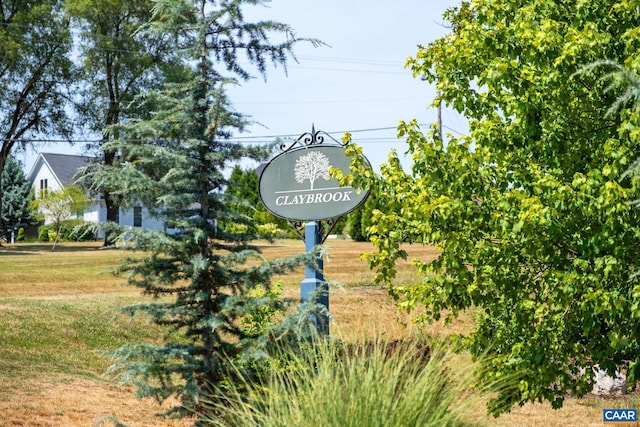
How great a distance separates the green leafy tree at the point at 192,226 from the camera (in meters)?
7.00

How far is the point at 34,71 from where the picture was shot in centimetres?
3944

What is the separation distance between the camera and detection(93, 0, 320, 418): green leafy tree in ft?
23.0

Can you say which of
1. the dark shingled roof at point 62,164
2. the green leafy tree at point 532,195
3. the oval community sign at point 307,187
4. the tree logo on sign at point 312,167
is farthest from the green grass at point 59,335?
the dark shingled roof at point 62,164

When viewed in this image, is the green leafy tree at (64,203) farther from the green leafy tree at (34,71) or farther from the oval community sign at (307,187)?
the oval community sign at (307,187)

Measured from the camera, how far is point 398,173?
8227mm

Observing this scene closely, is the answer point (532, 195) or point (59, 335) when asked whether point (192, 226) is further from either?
point (59, 335)

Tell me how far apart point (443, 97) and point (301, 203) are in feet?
10.5

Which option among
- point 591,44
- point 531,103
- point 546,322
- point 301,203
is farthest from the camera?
point 301,203

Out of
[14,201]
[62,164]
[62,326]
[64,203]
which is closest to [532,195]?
[62,326]

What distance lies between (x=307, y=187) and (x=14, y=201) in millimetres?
51061

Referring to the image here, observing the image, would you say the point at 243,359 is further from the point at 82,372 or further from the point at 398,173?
the point at 82,372

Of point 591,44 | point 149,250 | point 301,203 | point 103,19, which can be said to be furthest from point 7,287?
point 103,19

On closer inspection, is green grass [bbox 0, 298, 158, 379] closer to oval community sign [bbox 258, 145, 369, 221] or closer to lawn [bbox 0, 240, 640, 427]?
lawn [bbox 0, 240, 640, 427]

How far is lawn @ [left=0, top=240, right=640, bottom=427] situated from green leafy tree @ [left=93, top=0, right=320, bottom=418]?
506 millimetres
